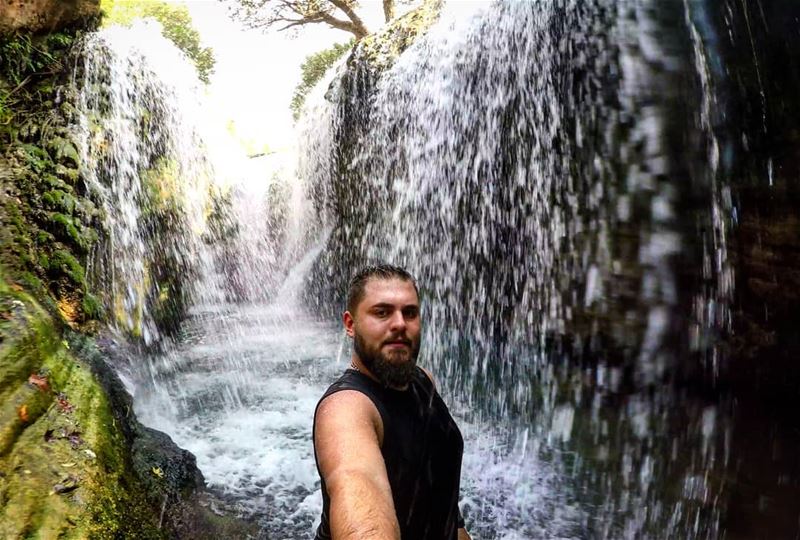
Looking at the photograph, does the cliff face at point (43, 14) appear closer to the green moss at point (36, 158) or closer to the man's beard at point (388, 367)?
the green moss at point (36, 158)

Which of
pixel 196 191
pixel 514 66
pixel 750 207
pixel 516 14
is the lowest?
pixel 750 207

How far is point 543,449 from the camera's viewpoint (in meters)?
5.63

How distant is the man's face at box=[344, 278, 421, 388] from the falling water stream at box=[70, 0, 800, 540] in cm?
255

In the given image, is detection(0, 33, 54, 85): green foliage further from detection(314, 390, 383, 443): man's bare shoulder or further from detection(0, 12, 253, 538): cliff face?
detection(314, 390, 383, 443): man's bare shoulder

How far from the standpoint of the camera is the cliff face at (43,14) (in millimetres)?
6219

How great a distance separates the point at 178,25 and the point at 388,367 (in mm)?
26896

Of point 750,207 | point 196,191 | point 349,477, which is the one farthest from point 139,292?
point 750,207

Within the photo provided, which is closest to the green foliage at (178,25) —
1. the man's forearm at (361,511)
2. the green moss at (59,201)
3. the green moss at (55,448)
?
the green moss at (59,201)

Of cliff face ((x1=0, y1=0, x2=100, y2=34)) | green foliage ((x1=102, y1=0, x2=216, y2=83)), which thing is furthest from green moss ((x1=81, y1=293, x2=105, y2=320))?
green foliage ((x1=102, y1=0, x2=216, y2=83))

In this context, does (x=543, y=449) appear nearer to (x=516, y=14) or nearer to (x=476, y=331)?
(x=476, y=331)

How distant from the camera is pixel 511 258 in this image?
7406mm

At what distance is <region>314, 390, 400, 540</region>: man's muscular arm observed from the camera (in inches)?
56.7

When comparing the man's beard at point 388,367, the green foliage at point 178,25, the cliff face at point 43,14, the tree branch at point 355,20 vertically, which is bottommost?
the man's beard at point 388,367

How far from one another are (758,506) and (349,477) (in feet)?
11.6
